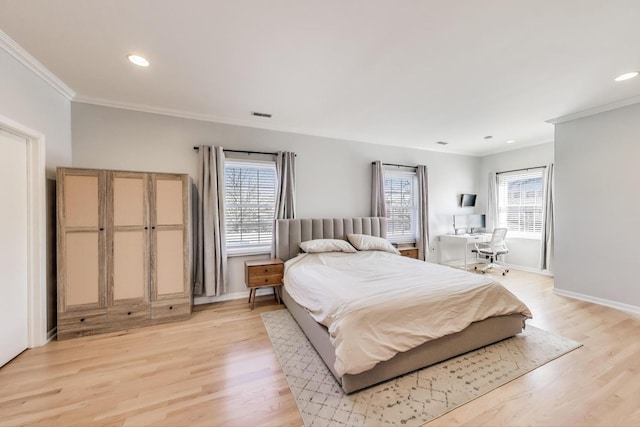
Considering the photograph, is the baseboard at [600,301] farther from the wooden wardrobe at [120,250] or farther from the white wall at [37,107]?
the white wall at [37,107]

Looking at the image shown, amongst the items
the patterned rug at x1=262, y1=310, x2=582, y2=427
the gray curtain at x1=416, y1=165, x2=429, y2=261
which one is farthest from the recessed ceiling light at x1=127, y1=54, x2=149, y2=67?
the gray curtain at x1=416, y1=165, x2=429, y2=261

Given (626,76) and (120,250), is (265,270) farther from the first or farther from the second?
(626,76)

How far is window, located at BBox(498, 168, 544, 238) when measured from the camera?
5.10 m

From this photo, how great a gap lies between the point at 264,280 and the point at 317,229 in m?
1.18

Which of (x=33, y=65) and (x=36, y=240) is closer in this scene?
(x=33, y=65)

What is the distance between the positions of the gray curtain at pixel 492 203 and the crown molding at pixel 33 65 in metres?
7.54

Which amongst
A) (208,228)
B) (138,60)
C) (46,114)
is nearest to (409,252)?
(208,228)

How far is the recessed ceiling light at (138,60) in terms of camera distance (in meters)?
2.21

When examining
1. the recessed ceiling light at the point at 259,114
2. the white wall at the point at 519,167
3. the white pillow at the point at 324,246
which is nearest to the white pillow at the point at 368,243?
the white pillow at the point at 324,246

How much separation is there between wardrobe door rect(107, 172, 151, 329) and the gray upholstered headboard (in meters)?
1.69

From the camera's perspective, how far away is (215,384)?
1.90 m

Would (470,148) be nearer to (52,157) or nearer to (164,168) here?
(164,168)

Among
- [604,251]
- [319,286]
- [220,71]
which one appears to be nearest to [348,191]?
[319,286]

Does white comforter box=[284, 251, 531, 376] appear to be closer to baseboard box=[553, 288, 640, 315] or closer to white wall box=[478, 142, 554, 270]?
baseboard box=[553, 288, 640, 315]
